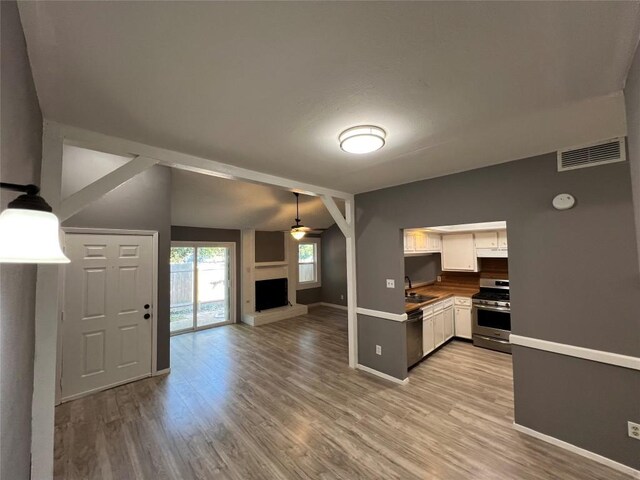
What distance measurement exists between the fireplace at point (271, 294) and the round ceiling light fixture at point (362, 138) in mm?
5400

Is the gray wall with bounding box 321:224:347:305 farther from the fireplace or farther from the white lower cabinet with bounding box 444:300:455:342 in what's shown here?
the white lower cabinet with bounding box 444:300:455:342

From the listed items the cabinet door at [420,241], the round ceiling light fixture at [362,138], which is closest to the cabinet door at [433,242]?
the cabinet door at [420,241]

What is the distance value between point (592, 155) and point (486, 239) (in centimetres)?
287

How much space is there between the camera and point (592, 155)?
204 centimetres

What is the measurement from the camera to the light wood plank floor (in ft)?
6.56

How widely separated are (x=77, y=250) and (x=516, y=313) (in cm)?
481

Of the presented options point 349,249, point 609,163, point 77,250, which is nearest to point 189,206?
point 77,250

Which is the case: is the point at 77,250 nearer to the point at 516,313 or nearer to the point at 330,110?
the point at 330,110

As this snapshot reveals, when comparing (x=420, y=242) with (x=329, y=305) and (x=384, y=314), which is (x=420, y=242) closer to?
(x=384, y=314)

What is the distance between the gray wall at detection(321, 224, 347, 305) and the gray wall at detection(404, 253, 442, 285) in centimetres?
241

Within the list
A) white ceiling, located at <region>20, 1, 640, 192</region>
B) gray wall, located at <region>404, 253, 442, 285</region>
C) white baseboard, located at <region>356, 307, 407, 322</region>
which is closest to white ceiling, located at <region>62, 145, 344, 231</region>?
white ceiling, located at <region>20, 1, 640, 192</region>

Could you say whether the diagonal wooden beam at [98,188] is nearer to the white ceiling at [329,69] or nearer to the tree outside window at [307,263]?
the white ceiling at [329,69]

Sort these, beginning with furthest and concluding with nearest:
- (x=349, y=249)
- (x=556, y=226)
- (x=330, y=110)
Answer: (x=349, y=249) < (x=556, y=226) < (x=330, y=110)

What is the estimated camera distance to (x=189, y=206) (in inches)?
189
